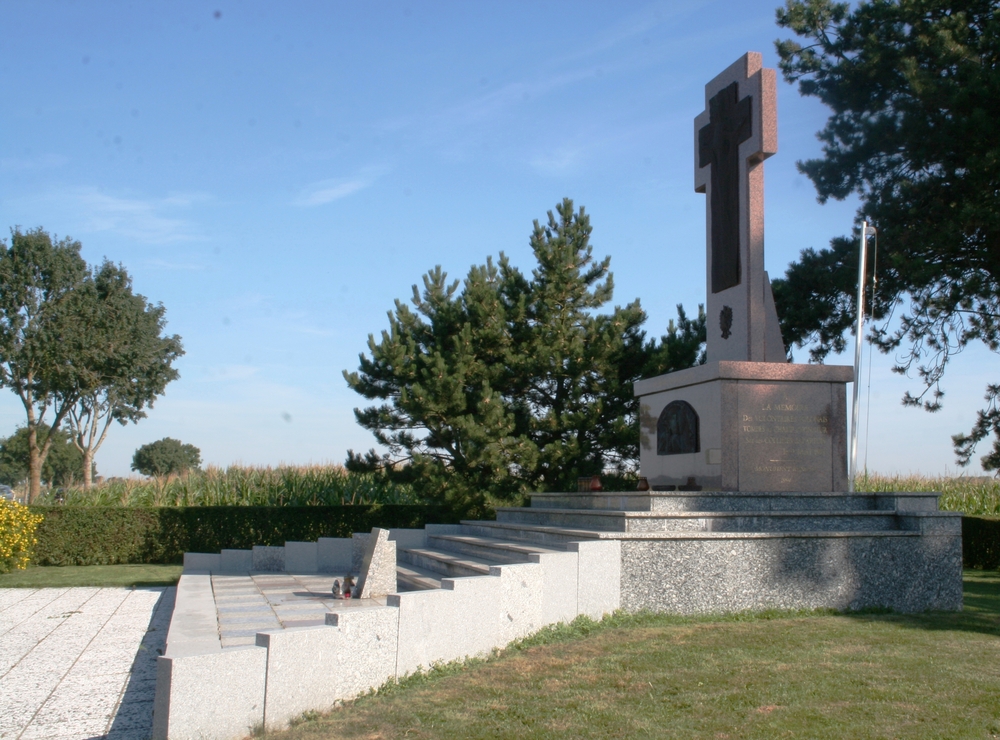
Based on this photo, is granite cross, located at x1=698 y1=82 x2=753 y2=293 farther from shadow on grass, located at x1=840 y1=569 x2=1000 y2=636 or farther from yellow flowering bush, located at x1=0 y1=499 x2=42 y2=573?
yellow flowering bush, located at x1=0 y1=499 x2=42 y2=573

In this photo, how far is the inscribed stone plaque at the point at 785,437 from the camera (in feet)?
34.1

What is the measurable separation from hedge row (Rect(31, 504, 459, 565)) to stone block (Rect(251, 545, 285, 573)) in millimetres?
3843

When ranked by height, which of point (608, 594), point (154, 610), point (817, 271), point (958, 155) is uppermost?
point (958, 155)

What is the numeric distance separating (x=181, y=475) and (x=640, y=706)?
60.7 ft

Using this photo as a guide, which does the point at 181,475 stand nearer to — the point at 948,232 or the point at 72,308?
the point at 72,308

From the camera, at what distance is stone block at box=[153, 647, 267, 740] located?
4.92 metres

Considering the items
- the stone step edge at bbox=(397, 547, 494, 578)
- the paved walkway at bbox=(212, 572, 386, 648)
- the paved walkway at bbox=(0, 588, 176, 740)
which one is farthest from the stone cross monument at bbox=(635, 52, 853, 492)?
the paved walkway at bbox=(0, 588, 176, 740)

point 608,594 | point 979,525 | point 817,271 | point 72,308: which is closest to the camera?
point 608,594

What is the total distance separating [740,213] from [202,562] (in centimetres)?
1004

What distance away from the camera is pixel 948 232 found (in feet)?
54.6

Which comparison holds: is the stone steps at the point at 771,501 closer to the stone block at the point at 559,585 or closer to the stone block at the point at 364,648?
the stone block at the point at 559,585

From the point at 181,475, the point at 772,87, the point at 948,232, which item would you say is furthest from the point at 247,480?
the point at 948,232

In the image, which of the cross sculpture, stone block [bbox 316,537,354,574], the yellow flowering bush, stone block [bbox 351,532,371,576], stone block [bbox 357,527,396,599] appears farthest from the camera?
the yellow flowering bush

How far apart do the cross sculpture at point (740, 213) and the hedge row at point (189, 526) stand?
781 cm
